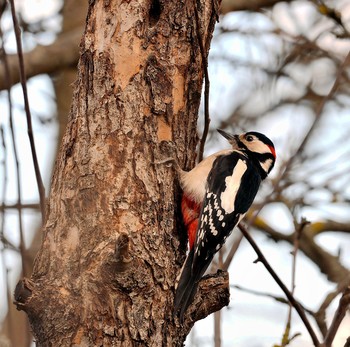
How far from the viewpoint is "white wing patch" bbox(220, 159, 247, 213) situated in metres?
3.61

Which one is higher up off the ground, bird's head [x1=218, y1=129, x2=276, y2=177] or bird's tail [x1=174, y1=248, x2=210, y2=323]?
bird's head [x1=218, y1=129, x2=276, y2=177]

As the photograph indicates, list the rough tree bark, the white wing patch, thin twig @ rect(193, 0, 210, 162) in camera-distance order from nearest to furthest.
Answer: the rough tree bark, thin twig @ rect(193, 0, 210, 162), the white wing patch

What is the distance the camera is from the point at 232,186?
148 inches

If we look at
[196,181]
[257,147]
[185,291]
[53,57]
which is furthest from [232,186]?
[53,57]

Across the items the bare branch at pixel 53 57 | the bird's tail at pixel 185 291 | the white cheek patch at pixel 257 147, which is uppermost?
the bare branch at pixel 53 57

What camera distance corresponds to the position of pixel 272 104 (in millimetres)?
6094

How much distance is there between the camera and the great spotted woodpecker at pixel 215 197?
9.97 ft

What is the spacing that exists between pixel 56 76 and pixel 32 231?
1.18 metres

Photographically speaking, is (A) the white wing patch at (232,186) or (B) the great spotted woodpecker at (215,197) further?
(A) the white wing patch at (232,186)

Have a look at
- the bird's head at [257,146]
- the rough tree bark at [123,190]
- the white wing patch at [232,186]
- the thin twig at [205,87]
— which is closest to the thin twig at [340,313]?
the rough tree bark at [123,190]

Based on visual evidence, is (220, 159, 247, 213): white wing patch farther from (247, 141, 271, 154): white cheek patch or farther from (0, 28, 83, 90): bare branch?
(0, 28, 83, 90): bare branch

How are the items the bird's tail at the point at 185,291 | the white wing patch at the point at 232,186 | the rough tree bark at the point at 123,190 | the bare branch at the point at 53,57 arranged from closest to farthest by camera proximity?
the rough tree bark at the point at 123,190
the bird's tail at the point at 185,291
the white wing patch at the point at 232,186
the bare branch at the point at 53,57

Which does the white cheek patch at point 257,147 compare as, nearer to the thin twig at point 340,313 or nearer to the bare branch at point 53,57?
the bare branch at point 53,57

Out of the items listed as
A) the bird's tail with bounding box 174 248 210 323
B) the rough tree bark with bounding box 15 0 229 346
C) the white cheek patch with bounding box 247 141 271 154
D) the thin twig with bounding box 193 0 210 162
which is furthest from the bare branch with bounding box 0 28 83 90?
the bird's tail with bounding box 174 248 210 323
